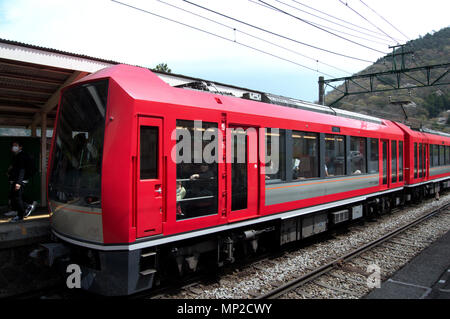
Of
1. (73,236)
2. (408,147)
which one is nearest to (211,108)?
(73,236)

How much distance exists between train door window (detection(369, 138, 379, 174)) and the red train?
10.8 ft

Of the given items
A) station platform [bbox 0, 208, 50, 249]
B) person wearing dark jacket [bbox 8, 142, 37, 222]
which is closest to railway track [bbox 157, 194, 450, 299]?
station platform [bbox 0, 208, 50, 249]

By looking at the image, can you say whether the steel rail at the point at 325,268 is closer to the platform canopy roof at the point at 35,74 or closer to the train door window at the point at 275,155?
the train door window at the point at 275,155

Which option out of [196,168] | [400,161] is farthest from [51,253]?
[400,161]

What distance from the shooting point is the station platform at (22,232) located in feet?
19.0

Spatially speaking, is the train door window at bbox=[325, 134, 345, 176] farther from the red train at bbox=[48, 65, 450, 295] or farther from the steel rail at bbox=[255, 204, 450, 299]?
the steel rail at bbox=[255, 204, 450, 299]

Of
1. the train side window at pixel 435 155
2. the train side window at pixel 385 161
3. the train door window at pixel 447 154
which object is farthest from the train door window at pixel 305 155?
the train door window at pixel 447 154

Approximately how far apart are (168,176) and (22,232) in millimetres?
3135

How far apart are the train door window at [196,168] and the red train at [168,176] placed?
0.02m

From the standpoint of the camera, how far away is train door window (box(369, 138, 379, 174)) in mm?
10516

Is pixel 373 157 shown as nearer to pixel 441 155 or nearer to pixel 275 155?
pixel 275 155
